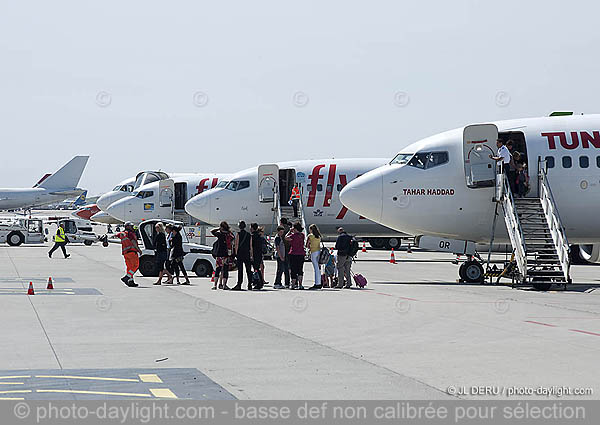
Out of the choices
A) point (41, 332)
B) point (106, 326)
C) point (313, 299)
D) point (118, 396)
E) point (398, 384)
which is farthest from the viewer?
point (313, 299)

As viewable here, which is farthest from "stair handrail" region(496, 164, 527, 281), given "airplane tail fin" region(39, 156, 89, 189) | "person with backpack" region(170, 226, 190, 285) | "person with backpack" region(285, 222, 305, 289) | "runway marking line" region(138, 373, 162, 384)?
"airplane tail fin" region(39, 156, 89, 189)

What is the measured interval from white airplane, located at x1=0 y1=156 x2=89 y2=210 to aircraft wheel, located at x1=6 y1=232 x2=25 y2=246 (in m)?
35.8

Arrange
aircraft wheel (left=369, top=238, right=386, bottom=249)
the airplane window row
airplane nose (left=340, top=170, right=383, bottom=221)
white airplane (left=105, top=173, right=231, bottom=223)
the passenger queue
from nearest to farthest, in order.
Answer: the passenger queue
the airplane window row
airplane nose (left=340, top=170, right=383, bottom=221)
white airplane (left=105, top=173, right=231, bottom=223)
aircraft wheel (left=369, top=238, right=386, bottom=249)

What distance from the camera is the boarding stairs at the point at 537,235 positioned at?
23.7 m

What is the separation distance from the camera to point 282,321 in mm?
16578

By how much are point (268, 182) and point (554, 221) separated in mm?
20584

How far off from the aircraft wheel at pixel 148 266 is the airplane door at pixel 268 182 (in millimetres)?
14080

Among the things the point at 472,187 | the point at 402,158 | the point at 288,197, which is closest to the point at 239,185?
the point at 288,197

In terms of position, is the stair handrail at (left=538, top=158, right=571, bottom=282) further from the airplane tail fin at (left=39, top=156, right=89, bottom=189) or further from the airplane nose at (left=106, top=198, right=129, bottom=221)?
the airplane tail fin at (left=39, top=156, right=89, bottom=189)

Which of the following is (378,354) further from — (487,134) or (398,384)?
(487,134)

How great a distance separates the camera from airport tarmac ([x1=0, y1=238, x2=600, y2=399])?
10.0 m

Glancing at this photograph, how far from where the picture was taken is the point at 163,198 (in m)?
55.0

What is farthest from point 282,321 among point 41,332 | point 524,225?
point 524,225

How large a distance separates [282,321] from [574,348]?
563cm
